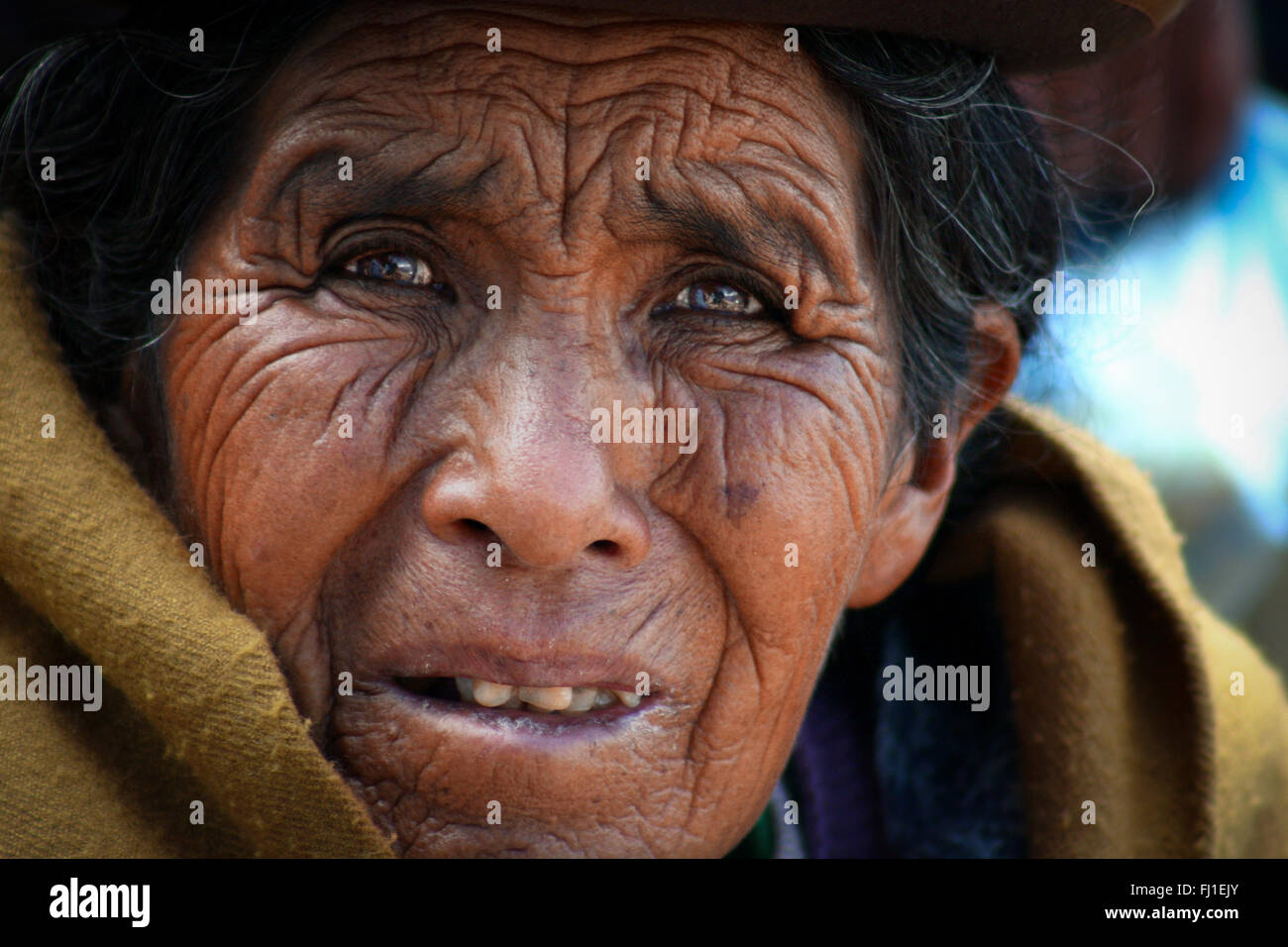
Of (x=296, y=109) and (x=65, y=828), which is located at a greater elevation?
(x=296, y=109)

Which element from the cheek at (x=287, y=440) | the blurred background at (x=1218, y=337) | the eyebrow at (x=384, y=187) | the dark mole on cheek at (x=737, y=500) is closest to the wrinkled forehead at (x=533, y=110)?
the eyebrow at (x=384, y=187)

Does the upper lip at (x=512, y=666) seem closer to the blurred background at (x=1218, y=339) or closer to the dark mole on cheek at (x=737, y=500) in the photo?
the dark mole on cheek at (x=737, y=500)

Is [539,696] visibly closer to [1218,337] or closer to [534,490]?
[534,490]

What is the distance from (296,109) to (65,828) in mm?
1138

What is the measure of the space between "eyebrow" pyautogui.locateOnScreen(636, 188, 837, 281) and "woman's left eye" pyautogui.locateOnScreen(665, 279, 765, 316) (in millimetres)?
80

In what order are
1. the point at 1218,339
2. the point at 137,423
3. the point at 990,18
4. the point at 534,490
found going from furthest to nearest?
the point at 1218,339, the point at 137,423, the point at 990,18, the point at 534,490

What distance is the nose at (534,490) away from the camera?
1.86 metres

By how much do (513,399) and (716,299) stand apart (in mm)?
428

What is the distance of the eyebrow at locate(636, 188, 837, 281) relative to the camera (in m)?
2.02

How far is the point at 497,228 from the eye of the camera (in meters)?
1.99

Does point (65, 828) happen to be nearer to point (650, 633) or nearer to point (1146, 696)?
point (650, 633)

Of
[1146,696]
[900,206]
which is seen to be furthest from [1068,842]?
[900,206]

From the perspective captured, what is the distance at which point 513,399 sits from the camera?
75.9 inches

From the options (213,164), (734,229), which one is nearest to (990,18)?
(734,229)
